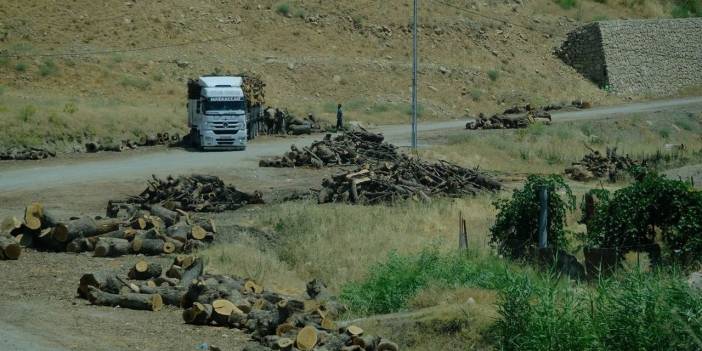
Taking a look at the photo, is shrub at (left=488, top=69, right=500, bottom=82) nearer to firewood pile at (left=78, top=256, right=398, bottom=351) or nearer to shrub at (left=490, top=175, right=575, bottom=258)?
shrub at (left=490, top=175, right=575, bottom=258)

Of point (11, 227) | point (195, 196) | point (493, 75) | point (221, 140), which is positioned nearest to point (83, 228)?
point (11, 227)

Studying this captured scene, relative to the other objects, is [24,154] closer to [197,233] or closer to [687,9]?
[197,233]

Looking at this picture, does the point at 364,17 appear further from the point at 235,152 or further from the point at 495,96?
the point at 235,152

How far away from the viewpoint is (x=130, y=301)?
1508 cm

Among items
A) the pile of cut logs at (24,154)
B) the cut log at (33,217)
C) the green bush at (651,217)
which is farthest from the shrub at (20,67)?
the green bush at (651,217)

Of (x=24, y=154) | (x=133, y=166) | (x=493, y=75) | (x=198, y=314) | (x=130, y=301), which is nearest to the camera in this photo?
(x=198, y=314)

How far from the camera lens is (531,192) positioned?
1998 cm

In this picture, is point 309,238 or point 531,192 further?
point 309,238

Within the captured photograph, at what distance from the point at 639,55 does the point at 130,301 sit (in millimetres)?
68228

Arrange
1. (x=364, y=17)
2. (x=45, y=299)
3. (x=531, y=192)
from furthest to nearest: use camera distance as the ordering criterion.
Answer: (x=364, y=17) → (x=531, y=192) → (x=45, y=299)

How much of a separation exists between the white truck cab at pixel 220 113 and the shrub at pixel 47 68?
1367 centimetres

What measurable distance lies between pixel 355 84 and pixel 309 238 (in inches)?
1701

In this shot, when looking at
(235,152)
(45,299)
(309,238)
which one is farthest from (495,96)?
(45,299)

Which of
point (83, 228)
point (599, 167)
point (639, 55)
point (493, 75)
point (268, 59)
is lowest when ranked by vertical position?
point (599, 167)
